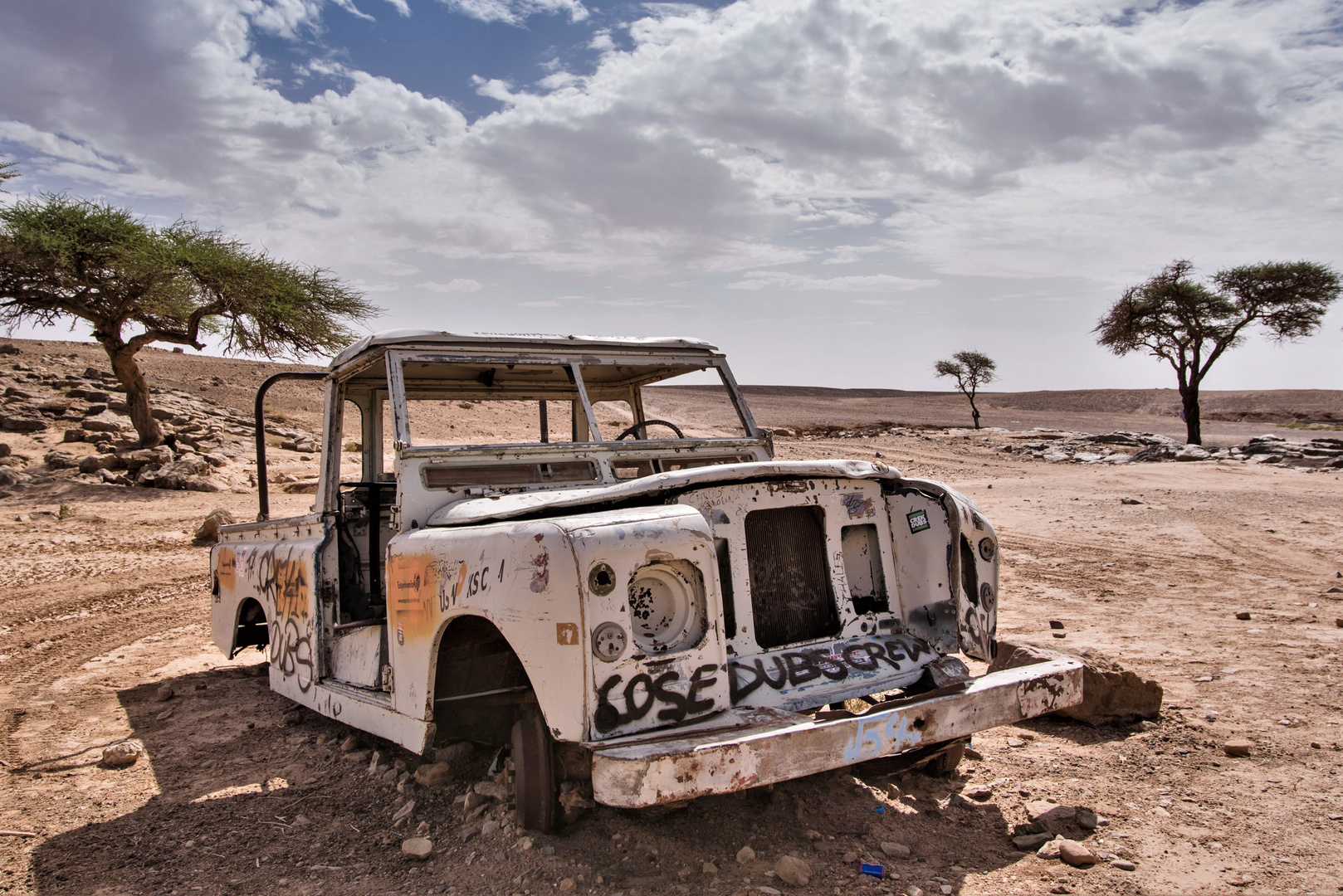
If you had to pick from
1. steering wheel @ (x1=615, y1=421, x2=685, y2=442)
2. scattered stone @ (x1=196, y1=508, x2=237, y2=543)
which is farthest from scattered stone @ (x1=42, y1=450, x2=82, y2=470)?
steering wheel @ (x1=615, y1=421, x2=685, y2=442)

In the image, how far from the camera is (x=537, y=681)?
8.92 ft

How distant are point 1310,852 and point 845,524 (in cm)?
193

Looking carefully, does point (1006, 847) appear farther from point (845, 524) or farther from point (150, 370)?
point (150, 370)

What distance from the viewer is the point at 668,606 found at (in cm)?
288

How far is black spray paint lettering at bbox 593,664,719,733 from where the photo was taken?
2.64 meters

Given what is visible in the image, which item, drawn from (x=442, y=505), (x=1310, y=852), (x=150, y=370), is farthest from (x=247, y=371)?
(x=1310, y=852)

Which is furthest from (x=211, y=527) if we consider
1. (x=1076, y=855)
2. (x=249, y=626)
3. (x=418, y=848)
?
(x=1076, y=855)

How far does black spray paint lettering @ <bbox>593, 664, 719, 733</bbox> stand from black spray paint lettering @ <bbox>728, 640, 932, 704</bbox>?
0.16 meters

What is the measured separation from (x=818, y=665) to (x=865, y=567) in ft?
1.87

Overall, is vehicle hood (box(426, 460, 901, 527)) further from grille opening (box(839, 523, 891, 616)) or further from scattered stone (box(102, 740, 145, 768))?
scattered stone (box(102, 740, 145, 768))

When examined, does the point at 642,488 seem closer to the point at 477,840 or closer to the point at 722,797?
the point at 722,797

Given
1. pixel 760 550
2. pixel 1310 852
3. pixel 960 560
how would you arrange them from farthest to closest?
pixel 960 560 → pixel 760 550 → pixel 1310 852

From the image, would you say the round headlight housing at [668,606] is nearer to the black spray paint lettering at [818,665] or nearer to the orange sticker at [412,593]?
the black spray paint lettering at [818,665]

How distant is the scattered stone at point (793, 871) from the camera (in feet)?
9.33
